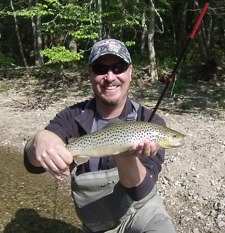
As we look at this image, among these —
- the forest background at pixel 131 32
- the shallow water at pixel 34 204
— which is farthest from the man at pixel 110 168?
the forest background at pixel 131 32

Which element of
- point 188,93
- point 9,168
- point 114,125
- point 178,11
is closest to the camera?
point 114,125

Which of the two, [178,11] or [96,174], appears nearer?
[96,174]

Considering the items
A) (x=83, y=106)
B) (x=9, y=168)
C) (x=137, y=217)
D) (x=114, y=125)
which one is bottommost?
(x=9, y=168)

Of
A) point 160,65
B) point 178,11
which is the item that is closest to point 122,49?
point 160,65

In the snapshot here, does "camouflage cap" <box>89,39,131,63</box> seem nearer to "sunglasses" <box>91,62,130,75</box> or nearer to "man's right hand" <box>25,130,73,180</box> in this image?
"sunglasses" <box>91,62,130,75</box>

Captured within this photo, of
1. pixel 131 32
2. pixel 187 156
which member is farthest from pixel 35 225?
pixel 131 32

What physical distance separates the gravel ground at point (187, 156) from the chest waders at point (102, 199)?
224 centimetres

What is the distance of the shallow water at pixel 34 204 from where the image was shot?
6324 mm

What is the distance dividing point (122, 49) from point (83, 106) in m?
0.67

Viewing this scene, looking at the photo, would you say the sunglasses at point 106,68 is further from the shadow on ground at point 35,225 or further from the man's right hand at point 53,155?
the shadow on ground at point 35,225

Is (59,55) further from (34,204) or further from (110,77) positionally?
(110,77)

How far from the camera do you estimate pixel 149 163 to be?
11.5ft

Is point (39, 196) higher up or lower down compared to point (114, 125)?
lower down

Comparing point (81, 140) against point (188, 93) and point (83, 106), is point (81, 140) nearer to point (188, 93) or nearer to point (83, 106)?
point (83, 106)
